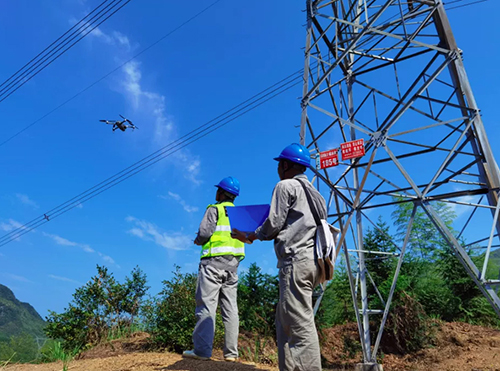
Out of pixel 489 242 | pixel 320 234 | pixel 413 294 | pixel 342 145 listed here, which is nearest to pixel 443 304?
pixel 413 294

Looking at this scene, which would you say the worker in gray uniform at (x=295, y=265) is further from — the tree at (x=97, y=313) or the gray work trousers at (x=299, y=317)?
the tree at (x=97, y=313)

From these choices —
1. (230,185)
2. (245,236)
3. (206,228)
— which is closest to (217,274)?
(206,228)

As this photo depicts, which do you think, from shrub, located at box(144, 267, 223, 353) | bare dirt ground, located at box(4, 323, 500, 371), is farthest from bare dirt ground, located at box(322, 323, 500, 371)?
shrub, located at box(144, 267, 223, 353)

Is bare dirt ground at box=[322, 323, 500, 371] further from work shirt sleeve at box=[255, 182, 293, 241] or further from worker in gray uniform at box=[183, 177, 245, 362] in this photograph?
work shirt sleeve at box=[255, 182, 293, 241]

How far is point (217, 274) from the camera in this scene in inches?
185

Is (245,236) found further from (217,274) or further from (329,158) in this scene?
(329,158)

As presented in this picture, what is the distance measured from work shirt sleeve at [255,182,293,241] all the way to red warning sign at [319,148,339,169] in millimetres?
4485

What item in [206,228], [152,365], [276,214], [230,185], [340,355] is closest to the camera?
[276,214]

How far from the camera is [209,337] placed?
4.48 metres

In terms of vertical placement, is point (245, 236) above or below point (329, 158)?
below

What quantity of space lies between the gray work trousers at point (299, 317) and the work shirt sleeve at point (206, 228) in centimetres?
181

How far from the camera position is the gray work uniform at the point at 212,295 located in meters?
4.46

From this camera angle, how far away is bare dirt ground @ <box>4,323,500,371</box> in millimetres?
4613

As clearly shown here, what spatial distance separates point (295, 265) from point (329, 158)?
15.8 feet
